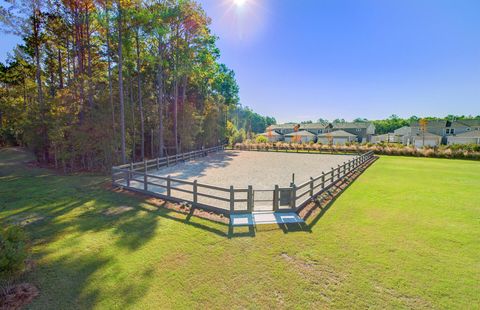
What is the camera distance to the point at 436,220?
6844 millimetres

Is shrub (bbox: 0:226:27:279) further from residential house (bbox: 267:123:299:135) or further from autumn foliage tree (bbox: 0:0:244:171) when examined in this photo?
residential house (bbox: 267:123:299:135)

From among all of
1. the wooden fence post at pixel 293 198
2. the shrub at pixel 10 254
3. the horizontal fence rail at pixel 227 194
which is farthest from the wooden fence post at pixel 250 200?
the shrub at pixel 10 254

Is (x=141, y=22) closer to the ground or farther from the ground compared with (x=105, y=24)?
farther from the ground

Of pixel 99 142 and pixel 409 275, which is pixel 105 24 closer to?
pixel 99 142

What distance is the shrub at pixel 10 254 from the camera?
357 cm

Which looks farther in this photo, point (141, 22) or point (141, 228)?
point (141, 22)

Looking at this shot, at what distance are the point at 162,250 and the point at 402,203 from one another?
30.1ft

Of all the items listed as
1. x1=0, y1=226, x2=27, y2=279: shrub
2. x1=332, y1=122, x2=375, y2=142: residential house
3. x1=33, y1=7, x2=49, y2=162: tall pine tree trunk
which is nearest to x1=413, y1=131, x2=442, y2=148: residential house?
x1=332, y1=122, x2=375, y2=142: residential house

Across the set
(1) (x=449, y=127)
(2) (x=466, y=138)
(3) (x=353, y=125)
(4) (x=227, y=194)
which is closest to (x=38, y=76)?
(4) (x=227, y=194)

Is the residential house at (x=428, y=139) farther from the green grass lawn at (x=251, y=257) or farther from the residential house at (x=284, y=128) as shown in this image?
the green grass lawn at (x=251, y=257)

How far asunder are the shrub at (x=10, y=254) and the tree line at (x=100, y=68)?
33.8 feet

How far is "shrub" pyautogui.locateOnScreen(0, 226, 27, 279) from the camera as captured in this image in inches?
141

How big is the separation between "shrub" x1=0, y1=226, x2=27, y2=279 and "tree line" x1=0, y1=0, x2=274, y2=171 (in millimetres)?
10293

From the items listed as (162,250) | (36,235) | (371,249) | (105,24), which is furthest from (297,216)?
(105,24)
